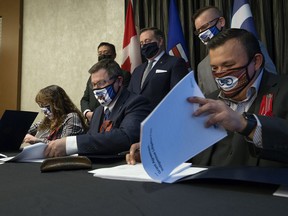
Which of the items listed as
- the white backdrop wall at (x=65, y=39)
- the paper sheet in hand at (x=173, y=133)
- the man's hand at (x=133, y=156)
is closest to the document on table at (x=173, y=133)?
the paper sheet in hand at (x=173, y=133)

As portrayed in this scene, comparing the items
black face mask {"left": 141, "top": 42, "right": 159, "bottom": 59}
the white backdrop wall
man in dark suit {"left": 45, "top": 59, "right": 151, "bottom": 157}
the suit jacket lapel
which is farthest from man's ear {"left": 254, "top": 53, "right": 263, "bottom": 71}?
the white backdrop wall

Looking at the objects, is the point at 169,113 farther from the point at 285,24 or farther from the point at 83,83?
the point at 83,83

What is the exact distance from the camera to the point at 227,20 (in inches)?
123

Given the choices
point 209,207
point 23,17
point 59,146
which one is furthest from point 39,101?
point 23,17

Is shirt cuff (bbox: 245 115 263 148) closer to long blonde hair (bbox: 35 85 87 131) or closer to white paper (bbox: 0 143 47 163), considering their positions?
white paper (bbox: 0 143 47 163)

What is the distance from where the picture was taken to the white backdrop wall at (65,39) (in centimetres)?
398

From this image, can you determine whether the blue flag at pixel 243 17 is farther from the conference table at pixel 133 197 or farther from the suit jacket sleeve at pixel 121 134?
the conference table at pixel 133 197

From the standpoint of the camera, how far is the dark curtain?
2.84 m

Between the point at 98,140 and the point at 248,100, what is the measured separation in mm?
605

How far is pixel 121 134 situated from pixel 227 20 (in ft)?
7.08

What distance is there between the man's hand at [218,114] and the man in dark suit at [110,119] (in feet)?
2.07

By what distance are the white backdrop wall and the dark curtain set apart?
37 centimetres

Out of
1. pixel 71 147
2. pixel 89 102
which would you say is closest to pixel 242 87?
pixel 71 147

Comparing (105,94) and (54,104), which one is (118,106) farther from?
(54,104)
